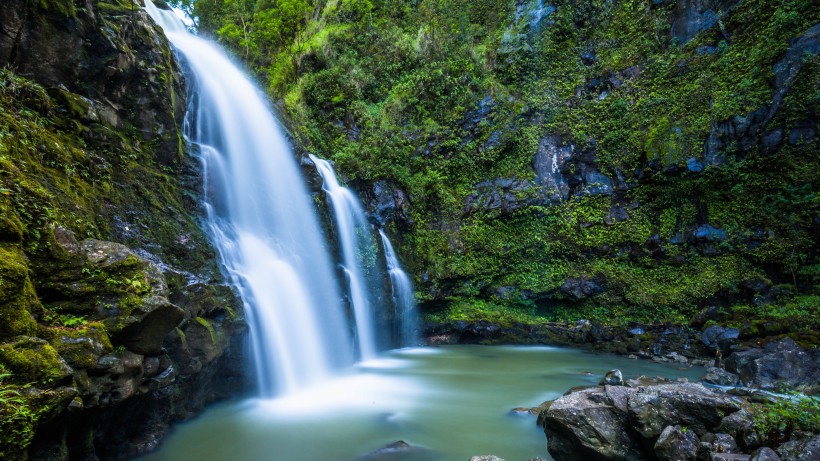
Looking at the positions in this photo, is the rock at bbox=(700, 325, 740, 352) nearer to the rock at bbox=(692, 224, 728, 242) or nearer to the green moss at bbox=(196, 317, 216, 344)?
the rock at bbox=(692, 224, 728, 242)

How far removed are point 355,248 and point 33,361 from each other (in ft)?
29.5

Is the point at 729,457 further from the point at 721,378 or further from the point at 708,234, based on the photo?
the point at 708,234

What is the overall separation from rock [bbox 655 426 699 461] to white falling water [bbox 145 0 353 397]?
6015 millimetres

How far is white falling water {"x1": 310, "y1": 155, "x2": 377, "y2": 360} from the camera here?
11031mm

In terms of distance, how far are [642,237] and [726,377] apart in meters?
6.33

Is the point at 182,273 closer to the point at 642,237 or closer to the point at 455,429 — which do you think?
A: the point at 455,429

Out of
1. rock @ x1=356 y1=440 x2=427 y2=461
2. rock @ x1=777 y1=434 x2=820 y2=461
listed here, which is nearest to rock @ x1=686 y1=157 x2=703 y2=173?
rock @ x1=777 y1=434 x2=820 y2=461

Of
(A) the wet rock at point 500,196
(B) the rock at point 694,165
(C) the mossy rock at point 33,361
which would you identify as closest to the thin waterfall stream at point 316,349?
(C) the mossy rock at point 33,361

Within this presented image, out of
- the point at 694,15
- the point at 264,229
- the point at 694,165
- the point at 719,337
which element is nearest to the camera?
the point at 264,229

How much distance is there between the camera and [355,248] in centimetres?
1178

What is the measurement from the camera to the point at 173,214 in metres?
6.41

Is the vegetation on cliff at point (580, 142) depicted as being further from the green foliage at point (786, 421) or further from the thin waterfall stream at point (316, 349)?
the green foliage at point (786, 421)

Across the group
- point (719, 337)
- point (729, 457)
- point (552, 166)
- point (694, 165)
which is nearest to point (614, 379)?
point (729, 457)

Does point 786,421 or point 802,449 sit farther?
→ point 786,421
